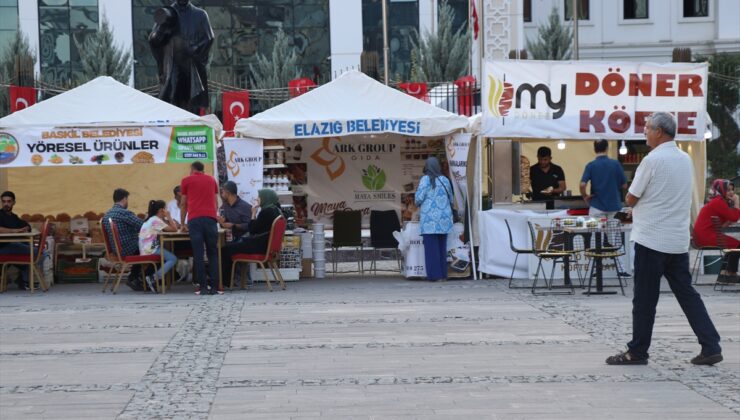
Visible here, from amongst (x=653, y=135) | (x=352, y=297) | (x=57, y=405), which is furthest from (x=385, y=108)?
(x=57, y=405)

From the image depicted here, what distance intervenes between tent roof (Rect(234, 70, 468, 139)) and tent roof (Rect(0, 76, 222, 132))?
783 mm

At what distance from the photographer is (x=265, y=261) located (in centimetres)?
1572

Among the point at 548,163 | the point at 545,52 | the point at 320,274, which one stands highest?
the point at 545,52


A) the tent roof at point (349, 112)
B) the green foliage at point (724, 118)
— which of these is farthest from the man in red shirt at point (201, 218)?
the green foliage at point (724, 118)

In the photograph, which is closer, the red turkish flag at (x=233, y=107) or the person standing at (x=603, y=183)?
the person standing at (x=603, y=183)

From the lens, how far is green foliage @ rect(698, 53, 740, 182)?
33219mm

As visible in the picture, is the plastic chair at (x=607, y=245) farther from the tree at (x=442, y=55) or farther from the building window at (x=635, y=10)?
the building window at (x=635, y=10)

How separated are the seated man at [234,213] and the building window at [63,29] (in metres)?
31.6

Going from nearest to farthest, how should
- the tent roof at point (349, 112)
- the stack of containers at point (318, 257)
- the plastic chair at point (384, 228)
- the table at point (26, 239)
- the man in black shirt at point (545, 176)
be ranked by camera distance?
the table at point (26, 239) → the tent roof at point (349, 112) → the stack of containers at point (318, 257) → the man in black shirt at point (545, 176) → the plastic chair at point (384, 228)

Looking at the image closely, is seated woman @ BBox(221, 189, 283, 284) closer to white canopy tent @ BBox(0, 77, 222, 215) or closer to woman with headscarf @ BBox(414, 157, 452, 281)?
white canopy tent @ BBox(0, 77, 222, 215)

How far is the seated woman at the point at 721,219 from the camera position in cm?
1498

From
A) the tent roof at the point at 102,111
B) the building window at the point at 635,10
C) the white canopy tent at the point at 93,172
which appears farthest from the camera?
the building window at the point at 635,10

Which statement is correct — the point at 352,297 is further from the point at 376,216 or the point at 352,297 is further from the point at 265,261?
the point at 376,216

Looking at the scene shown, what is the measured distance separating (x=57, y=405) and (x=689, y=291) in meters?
4.59
